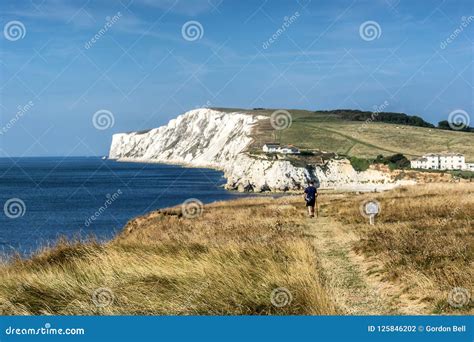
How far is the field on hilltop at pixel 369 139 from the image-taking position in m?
138

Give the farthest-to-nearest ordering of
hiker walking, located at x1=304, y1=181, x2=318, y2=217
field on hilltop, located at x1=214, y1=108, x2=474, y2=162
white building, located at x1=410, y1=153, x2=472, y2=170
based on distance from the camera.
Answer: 1. field on hilltop, located at x1=214, y1=108, x2=474, y2=162
2. white building, located at x1=410, y1=153, x2=472, y2=170
3. hiker walking, located at x1=304, y1=181, x2=318, y2=217

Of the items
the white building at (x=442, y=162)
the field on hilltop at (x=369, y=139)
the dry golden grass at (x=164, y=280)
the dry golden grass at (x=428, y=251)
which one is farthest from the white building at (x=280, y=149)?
the dry golden grass at (x=164, y=280)

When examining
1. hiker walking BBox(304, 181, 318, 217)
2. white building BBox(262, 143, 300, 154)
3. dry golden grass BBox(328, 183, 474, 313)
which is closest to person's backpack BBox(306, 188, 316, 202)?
hiker walking BBox(304, 181, 318, 217)

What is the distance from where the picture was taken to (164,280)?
8.74 m

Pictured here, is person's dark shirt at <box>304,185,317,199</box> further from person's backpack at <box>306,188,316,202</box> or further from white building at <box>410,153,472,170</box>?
white building at <box>410,153,472,170</box>

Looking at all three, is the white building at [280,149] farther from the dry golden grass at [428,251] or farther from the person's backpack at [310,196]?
the dry golden grass at [428,251]

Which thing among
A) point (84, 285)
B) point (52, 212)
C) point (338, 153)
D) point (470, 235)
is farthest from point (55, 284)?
point (338, 153)

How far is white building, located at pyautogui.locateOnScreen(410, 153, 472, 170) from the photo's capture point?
11212 cm

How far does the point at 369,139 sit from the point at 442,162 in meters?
38.3

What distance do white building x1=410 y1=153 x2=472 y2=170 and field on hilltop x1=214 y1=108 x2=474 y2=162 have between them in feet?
21.0

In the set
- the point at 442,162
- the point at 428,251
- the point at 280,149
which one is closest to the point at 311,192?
the point at 428,251

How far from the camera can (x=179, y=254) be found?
10594 mm

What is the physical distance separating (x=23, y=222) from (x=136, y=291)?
178 ft

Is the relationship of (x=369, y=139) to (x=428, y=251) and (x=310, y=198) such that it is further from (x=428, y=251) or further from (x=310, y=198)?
(x=428, y=251)
